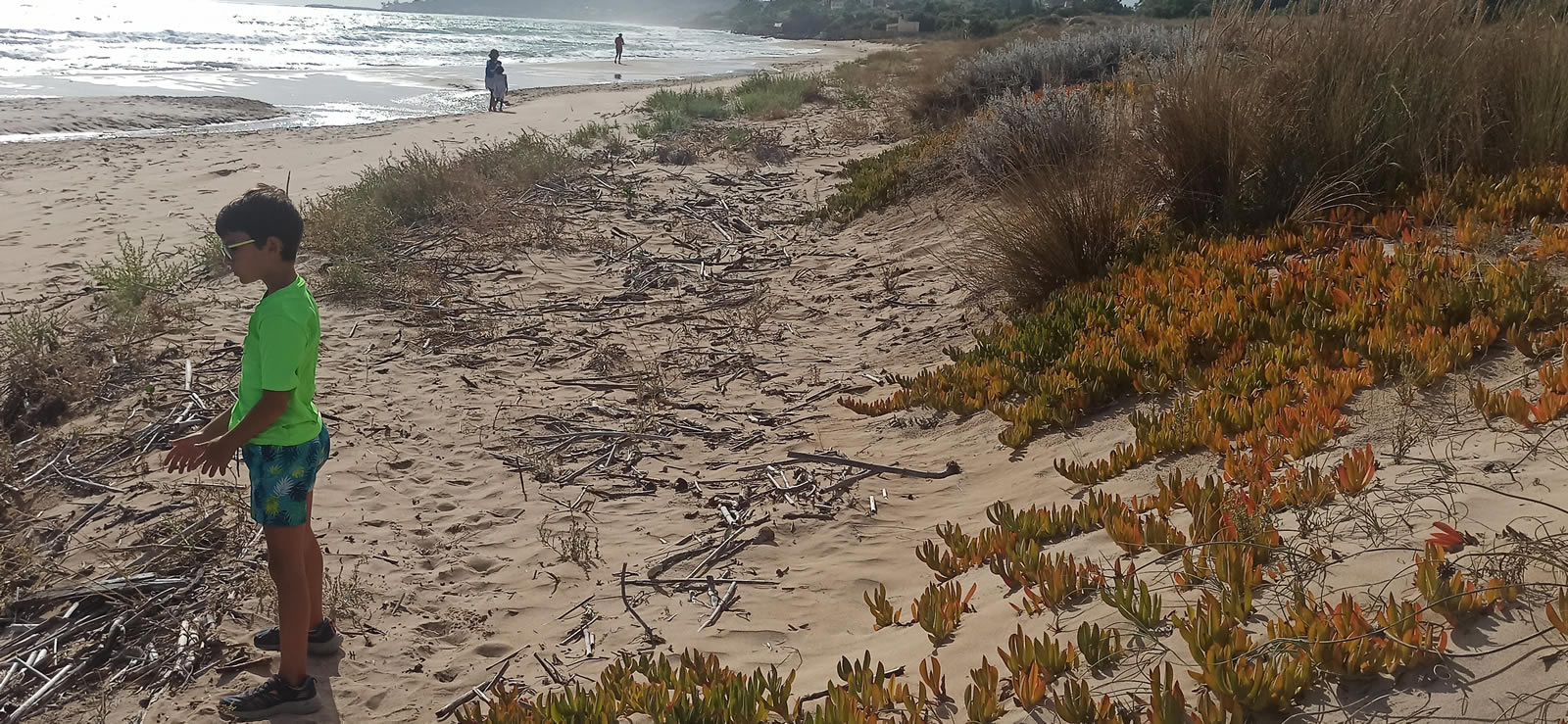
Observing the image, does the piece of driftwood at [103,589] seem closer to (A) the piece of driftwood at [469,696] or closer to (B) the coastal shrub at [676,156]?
(A) the piece of driftwood at [469,696]

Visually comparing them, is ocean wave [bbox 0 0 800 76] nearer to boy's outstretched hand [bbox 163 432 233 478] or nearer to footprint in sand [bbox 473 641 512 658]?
boy's outstretched hand [bbox 163 432 233 478]

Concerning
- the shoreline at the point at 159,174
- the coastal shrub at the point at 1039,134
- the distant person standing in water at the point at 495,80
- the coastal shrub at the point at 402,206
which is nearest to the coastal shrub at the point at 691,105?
the shoreline at the point at 159,174

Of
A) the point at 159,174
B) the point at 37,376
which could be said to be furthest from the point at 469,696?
the point at 159,174

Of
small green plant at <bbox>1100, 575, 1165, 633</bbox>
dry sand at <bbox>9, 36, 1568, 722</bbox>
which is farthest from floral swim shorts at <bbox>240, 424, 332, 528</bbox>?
small green plant at <bbox>1100, 575, 1165, 633</bbox>

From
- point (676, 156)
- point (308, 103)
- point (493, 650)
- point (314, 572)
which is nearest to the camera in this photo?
point (314, 572)

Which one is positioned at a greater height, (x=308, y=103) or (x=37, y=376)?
(x=308, y=103)

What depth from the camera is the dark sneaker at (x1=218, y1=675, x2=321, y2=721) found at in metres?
3.22

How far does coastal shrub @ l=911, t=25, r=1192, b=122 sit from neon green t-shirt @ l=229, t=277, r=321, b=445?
11526 millimetres

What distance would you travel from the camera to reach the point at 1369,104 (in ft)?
19.0

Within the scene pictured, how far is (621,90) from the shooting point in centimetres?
2866

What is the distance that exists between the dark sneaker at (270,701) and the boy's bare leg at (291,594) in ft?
0.10

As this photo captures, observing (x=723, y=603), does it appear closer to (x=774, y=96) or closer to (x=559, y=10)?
(x=774, y=96)

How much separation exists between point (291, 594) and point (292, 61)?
4086 centimetres

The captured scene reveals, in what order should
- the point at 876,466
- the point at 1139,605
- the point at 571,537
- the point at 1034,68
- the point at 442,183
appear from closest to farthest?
the point at 1139,605
the point at 571,537
the point at 876,466
the point at 442,183
the point at 1034,68
